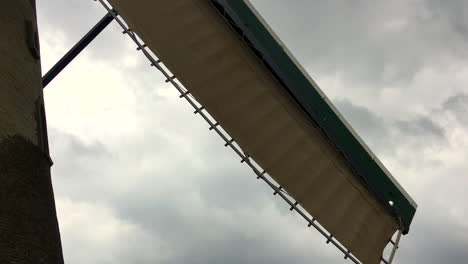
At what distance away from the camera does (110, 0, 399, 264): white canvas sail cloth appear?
13.0 metres

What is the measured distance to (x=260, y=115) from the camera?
45.3 feet

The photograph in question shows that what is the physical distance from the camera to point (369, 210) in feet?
47.5

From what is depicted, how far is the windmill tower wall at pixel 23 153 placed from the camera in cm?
796

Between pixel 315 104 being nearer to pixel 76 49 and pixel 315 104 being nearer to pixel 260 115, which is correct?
pixel 260 115

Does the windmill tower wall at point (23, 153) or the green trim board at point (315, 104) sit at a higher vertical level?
the green trim board at point (315, 104)

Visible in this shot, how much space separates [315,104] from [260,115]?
1.67 meters

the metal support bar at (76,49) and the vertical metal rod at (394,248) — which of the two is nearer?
the vertical metal rod at (394,248)

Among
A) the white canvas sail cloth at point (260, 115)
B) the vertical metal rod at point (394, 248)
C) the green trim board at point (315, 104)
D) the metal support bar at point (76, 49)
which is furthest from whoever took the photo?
the metal support bar at point (76, 49)

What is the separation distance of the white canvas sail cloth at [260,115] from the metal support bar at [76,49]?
10.4 feet

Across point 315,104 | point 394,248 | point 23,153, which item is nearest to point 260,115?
point 315,104

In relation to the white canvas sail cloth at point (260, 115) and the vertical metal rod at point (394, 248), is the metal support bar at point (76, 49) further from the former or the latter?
the vertical metal rod at point (394, 248)

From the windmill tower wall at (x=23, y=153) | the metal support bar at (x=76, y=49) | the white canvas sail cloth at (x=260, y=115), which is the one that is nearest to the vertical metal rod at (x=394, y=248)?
the white canvas sail cloth at (x=260, y=115)

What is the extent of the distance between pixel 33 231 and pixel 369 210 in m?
9.91

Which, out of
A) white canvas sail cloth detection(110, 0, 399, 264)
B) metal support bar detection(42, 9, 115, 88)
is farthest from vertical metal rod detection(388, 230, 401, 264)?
metal support bar detection(42, 9, 115, 88)
